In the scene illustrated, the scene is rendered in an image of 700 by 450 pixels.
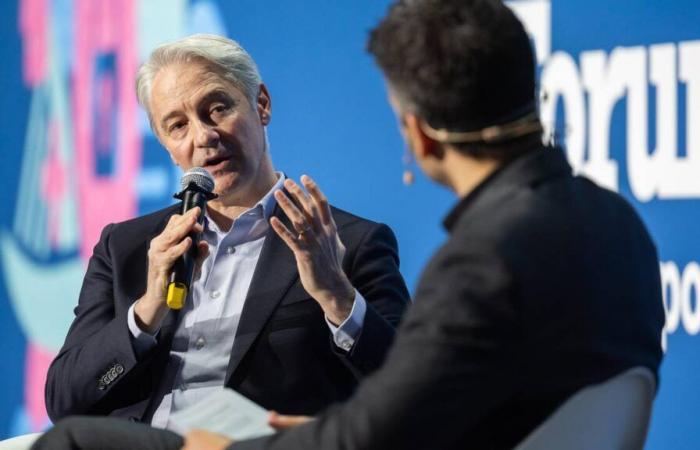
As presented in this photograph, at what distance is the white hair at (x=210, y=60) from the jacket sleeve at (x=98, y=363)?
41cm

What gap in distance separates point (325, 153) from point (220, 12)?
0.72 m

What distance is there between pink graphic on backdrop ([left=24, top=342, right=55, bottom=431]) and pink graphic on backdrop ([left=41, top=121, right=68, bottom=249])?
428mm

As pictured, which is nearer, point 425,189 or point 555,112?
point 555,112

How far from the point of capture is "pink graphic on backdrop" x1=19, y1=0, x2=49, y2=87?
4484 mm

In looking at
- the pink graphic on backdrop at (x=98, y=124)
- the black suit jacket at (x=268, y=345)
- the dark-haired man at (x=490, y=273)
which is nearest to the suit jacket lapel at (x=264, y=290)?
the black suit jacket at (x=268, y=345)

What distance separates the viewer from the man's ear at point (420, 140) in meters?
1.42

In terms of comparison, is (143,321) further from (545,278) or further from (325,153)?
(325,153)

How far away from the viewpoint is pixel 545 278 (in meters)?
1.26

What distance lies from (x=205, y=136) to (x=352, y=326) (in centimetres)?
59

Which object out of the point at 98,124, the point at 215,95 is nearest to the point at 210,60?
the point at 215,95

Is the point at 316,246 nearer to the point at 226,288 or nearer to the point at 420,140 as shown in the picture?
the point at 226,288

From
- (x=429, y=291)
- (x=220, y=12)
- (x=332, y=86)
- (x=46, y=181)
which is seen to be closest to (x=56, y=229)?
(x=46, y=181)

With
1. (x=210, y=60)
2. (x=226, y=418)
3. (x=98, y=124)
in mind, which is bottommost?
(x=98, y=124)

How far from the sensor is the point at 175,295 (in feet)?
6.75
